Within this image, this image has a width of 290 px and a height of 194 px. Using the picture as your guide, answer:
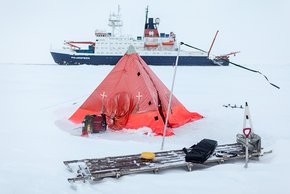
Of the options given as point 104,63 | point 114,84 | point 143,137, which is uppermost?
point 114,84

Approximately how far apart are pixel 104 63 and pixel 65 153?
146 ft

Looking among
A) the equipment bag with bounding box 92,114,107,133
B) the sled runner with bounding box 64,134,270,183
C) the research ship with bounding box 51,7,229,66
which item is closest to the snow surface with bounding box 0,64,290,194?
the sled runner with bounding box 64,134,270,183

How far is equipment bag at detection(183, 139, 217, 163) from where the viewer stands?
17.0 ft

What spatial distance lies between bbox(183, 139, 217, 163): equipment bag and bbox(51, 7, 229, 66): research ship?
43588 millimetres

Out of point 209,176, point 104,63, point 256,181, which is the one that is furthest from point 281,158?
point 104,63

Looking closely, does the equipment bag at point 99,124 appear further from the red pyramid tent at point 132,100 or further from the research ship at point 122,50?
the research ship at point 122,50

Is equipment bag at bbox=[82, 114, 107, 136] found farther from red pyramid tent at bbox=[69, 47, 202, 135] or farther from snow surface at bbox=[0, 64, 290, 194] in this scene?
red pyramid tent at bbox=[69, 47, 202, 135]

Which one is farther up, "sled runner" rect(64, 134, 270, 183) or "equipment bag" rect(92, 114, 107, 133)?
"sled runner" rect(64, 134, 270, 183)

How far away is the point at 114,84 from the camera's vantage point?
28.1ft

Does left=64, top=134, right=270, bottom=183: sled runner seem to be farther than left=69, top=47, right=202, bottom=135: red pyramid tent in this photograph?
No

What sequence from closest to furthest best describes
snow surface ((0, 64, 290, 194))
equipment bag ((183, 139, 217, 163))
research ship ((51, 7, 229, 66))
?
snow surface ((0, 64, 290, 194))
equipment bag ((183, 139, 217, 163))
research ship ((51, 7, 229, 66))

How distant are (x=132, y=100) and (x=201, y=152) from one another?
11.1ft

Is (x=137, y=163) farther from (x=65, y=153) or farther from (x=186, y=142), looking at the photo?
(x=186, y=142)

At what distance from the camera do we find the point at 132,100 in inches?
325
